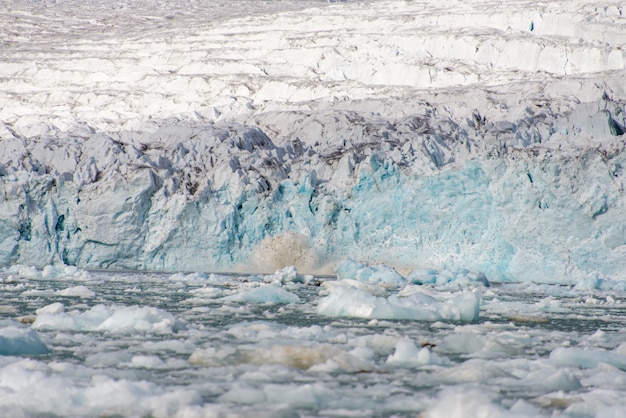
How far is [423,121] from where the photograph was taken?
2439 cm

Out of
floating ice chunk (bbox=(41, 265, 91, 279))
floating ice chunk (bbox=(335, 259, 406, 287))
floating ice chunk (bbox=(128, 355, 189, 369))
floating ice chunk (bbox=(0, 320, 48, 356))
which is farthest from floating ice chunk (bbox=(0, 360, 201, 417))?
floating ice chunk (bbox=(41, 265, 91, 279))

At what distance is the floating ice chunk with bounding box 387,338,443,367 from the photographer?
6078 millimetres

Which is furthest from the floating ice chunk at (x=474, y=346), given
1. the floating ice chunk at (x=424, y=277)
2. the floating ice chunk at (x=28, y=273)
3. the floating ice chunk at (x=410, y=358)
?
the floating ice chunk at (x=28, y=273)

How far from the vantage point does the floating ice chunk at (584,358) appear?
633 cm

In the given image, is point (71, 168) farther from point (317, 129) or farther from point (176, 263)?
point (317, 129)

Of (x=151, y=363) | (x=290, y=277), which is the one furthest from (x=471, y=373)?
(x=290, y=277)

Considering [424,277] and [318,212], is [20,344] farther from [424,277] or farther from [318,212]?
[318,212]

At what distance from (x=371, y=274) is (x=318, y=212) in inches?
166

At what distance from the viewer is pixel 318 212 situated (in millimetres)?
21422

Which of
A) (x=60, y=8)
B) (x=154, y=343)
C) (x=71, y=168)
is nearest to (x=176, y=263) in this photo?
(x=71, y=168)

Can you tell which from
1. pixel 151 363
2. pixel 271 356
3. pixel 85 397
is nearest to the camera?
pixel 85 397

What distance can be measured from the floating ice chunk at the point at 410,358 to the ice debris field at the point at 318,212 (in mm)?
17

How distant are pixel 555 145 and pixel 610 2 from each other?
19.4 metres

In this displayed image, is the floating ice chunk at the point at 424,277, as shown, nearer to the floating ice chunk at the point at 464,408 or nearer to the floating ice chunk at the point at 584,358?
the floating ice chunk at the point at 584,358
